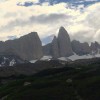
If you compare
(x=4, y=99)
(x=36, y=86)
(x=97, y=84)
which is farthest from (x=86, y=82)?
(x=4, y=99)

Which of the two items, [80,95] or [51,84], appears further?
[51,84]

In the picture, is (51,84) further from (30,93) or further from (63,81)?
(30,93)

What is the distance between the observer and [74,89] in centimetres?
17488

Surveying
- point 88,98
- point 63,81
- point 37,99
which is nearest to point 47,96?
point 37,99

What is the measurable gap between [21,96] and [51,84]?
2720 centimetres

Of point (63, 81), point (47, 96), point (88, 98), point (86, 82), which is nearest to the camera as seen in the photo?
point (88, 98)

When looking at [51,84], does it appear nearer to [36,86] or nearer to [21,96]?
[36,86]

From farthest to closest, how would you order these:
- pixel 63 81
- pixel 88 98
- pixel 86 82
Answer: pixel 63 81 → pixel 86 82 → pixel 88 98

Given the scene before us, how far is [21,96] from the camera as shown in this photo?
169375 millimetres

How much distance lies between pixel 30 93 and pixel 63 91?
15679 millimetres

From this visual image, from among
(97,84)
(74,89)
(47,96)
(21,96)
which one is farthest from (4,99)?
(97,84)

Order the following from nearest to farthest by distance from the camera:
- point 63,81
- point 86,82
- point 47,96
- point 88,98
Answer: point 88,98
point 47,96
point 86,82
point 63,81

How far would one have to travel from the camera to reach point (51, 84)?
632 ft

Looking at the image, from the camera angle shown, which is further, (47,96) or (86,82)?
(86,82)
